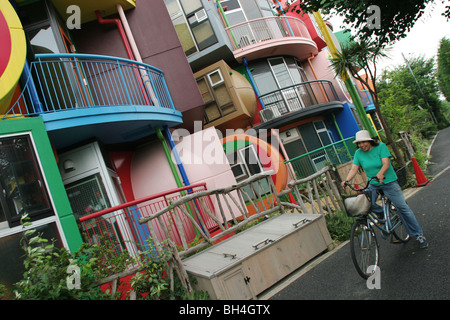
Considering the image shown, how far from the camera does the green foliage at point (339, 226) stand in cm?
616

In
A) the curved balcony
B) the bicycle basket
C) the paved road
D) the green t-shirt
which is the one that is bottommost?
the paved road

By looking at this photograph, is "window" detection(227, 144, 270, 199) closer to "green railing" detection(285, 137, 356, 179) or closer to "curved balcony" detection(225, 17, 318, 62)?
"green railing" detection(285, 137, 356, 179)

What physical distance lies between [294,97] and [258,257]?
12.2 meters

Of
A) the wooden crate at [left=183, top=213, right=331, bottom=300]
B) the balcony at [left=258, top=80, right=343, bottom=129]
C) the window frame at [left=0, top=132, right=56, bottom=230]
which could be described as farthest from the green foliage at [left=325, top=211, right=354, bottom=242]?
the balcony at [left=258, top=80, right=343, bottom=129]

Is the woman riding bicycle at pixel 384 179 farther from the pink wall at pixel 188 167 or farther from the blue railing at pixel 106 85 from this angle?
the blue railing at pixel 106 85

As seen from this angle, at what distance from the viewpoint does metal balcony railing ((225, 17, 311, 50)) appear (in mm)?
15047

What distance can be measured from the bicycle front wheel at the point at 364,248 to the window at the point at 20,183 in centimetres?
465

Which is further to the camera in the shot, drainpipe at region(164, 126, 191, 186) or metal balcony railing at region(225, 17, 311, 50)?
metal balcony railing at region(225, 17, 311, 50)

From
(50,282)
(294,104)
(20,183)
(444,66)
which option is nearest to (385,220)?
(50,282)

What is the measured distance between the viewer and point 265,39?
51.1 feet

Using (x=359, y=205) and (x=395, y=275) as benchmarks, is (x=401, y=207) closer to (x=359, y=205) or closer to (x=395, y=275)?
(x=359, y=205)

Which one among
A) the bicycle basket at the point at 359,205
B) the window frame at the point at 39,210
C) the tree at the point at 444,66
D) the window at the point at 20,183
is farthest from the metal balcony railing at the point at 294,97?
the tree at the point at 444,66

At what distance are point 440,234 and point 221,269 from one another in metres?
3.45
